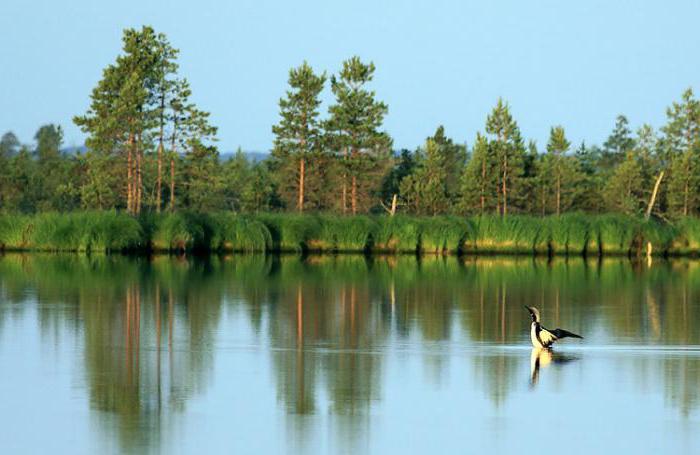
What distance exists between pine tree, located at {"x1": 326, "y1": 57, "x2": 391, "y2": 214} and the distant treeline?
2.0 inches

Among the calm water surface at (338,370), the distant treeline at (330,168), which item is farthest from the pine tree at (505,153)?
the calm water surface at (338,370)

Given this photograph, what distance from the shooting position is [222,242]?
4059 centimetres

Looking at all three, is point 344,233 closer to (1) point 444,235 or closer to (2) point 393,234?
(2) point 393,234

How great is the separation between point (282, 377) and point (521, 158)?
147 ft

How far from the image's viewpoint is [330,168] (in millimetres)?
54188

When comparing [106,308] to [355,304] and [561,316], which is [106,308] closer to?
[355,304]

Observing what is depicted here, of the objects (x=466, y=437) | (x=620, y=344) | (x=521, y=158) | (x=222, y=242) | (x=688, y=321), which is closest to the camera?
(x=466, y=437)

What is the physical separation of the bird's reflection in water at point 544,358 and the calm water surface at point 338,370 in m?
0.07

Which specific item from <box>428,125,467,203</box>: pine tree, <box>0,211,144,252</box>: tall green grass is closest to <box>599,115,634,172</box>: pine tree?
<box>428,125,467,203</box>: pine tree

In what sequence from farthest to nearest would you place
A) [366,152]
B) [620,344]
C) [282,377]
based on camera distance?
1. [366,152]
2. [620,344]
3. [282,377]

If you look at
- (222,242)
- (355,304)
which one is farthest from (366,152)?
(355,304)

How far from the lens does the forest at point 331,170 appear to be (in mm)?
47938

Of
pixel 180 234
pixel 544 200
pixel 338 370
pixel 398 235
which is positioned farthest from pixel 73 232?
pixel 338 370

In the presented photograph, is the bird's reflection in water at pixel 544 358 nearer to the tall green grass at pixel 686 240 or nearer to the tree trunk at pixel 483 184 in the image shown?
the tall green grass at pixel 686 240
